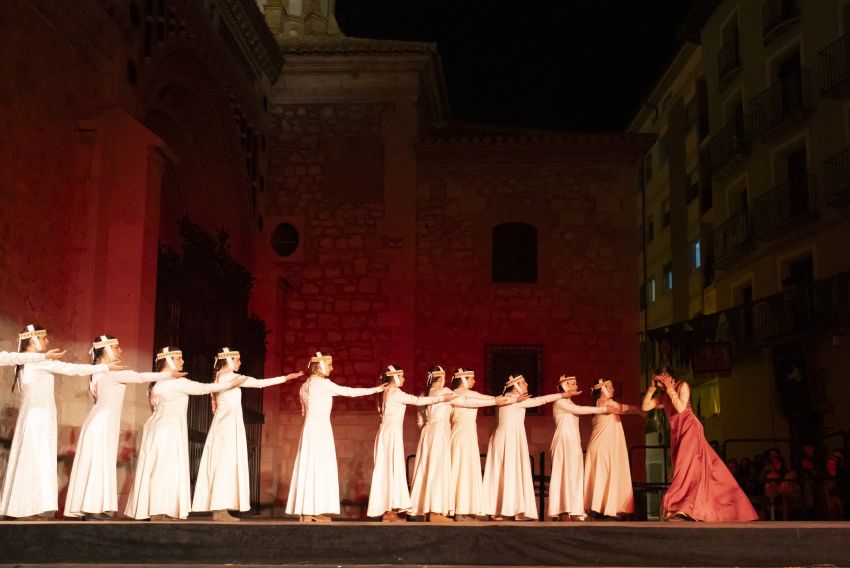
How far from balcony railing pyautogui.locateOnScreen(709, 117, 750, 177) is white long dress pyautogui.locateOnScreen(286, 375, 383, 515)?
56.2 feet

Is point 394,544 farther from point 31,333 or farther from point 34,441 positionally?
point 31,333

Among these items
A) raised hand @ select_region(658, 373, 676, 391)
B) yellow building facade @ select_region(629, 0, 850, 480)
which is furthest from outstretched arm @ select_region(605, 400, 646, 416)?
yellow building facade @ select_region(629, 0, 850, 480)

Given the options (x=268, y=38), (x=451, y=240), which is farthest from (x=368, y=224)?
(x=268, y=38)

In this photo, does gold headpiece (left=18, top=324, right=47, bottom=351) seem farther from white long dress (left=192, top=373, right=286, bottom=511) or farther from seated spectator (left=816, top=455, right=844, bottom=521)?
seated spectator (left=816, top=455, right=844, bottom=521)

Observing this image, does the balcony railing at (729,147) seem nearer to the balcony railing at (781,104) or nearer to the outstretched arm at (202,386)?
the balcony railing at (781,104)

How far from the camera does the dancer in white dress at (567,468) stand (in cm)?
1368

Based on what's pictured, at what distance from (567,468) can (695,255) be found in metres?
21.1

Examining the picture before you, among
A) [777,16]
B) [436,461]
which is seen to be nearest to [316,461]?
[436,461]

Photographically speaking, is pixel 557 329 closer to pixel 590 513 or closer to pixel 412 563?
pixel 590 513

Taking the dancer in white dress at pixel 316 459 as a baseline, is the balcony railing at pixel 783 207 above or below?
above

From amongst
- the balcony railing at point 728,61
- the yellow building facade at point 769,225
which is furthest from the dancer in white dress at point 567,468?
the balcony railing at point 728,61

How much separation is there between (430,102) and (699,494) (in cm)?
1385

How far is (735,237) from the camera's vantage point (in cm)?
2723

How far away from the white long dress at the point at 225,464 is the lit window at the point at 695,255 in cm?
2312
